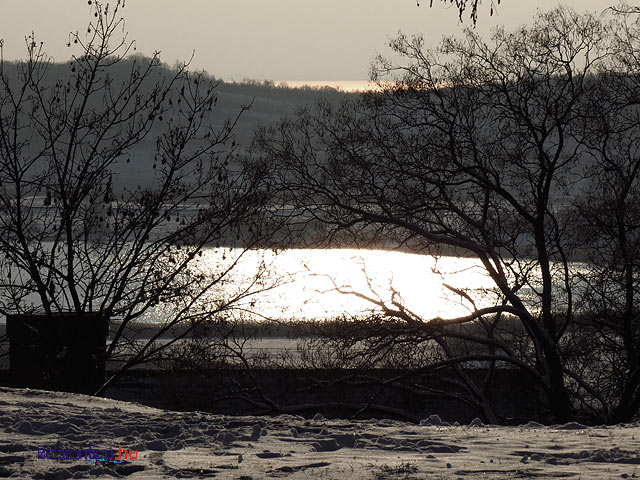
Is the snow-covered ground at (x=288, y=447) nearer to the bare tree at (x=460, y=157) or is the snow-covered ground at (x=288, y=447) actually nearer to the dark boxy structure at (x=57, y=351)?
the dark boxy structure at (x=57, y=351)

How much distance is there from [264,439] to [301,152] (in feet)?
43.7

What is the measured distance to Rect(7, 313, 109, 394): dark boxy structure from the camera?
1088 centimetres

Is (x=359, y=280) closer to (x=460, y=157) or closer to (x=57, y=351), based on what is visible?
(x=460, y=157)

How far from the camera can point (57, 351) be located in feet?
35.7

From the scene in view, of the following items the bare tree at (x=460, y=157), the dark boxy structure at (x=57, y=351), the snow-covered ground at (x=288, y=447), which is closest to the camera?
the snow-covered ground at (x=288, y=447)

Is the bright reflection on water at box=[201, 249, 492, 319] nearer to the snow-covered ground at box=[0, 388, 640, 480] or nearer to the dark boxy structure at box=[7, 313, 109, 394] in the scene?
the dark boxy structure at box=[7, 313, 109, 394]

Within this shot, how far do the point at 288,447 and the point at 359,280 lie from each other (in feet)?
119

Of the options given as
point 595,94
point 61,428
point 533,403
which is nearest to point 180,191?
point 61,428

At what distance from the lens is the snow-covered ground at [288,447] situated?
5172 millimetres

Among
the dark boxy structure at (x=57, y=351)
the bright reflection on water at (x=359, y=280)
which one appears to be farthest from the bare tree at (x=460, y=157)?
the dark boxy structure at (x=57, y=351)

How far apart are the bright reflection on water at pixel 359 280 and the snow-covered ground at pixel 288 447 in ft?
20.5

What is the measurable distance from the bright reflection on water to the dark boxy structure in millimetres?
2869

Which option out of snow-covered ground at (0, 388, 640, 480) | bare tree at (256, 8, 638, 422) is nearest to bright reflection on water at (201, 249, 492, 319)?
bare tree at (256, 8, 638, 422)

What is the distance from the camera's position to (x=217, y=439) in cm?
629
